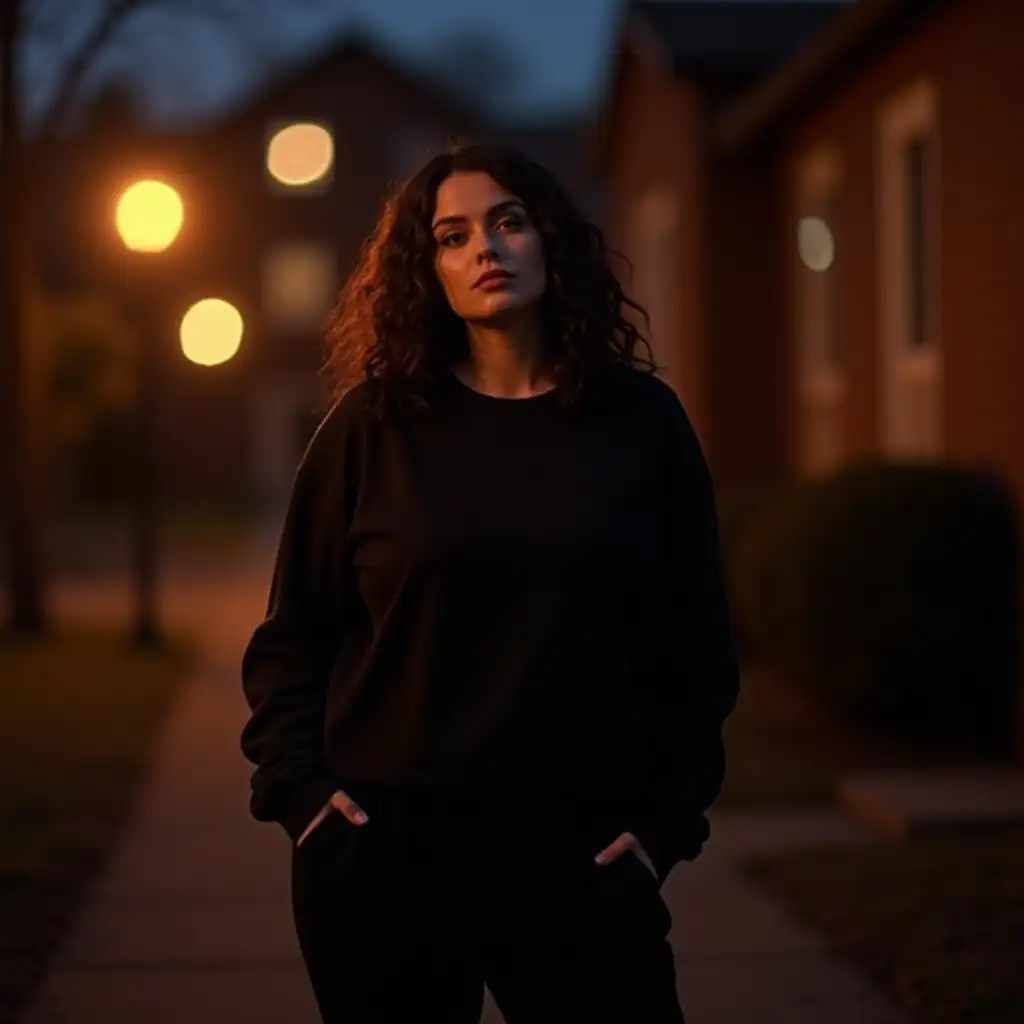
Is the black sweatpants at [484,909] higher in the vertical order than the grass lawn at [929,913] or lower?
higher

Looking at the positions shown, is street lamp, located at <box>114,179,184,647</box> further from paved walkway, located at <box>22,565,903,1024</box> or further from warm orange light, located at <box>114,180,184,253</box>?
paved walkway, located at <box>22,565,903,1024</box>

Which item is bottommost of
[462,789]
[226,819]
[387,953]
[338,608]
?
[226,819]

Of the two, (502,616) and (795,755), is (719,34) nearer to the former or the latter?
(795,755)

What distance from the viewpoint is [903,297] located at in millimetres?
11477

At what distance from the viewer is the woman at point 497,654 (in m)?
2.79

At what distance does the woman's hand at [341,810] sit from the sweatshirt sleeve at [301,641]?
0.04m

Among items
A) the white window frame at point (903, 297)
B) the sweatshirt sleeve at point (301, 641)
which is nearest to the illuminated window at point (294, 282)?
the white window frame at point (903, 297)

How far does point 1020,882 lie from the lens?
627 cm

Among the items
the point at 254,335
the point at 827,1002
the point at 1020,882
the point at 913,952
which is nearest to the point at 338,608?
the point at 827,1002

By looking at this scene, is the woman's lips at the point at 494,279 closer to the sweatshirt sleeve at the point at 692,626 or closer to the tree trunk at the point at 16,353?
the sweatshirt sleeve at the point at 692,626

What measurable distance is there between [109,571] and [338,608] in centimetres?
2097

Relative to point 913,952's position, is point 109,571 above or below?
below

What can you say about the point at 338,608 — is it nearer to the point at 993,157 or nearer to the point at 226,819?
the point at 226,819

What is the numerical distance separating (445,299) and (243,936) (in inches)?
137
